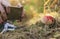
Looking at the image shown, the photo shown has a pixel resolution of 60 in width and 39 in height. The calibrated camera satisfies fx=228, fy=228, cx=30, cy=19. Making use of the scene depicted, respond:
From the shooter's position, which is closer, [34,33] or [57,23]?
[34,33]

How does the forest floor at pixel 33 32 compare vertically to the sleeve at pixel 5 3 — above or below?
below

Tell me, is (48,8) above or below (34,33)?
above

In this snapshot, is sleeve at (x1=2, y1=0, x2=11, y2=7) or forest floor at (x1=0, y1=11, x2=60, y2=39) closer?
forest floor at (x1=0, y1=11, x2=60, y2=39)

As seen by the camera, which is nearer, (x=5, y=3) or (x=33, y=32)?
(x=33, y=32)

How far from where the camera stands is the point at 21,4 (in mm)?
2002

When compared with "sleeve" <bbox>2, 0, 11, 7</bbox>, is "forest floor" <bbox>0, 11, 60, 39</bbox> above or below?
below

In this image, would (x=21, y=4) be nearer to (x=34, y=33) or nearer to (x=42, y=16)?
(x=42, y=16)

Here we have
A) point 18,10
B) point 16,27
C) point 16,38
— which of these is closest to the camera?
point 16,38

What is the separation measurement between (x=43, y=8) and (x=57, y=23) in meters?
0.27

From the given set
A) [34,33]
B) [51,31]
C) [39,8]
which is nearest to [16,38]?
[34,33]

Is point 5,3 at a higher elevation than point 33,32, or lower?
higher

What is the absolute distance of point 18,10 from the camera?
1.91m

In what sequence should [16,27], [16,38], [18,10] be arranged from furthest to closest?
1. [18,10]
2. [16,27]
3. [16,38]

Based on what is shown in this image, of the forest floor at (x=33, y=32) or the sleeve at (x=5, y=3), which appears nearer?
the forest floor at (x=33, y=32)
